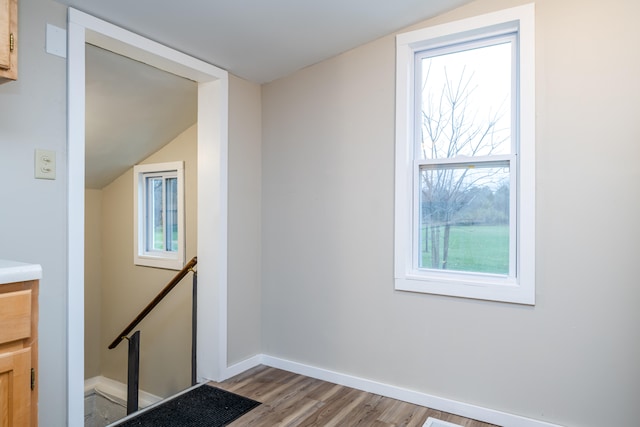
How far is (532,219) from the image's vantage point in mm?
2068

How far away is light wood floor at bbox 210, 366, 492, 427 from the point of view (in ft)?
7.14

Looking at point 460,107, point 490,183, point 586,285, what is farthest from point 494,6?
point 586,285

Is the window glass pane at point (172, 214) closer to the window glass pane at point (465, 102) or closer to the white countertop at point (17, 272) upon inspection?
the window glass pane at point (465, 102)

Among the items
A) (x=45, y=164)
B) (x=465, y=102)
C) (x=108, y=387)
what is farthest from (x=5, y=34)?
(x=108, y=387)

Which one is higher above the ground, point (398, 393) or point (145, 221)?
point (145, 221)

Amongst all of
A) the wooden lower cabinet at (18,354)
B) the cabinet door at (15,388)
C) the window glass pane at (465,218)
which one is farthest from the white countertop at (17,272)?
the window glass pane at (465,218)

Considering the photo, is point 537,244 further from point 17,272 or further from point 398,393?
point 17,272

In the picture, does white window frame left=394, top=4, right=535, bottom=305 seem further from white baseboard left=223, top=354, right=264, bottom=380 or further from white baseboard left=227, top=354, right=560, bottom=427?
white baseboard left=223, top=354, right=264, bottom=380

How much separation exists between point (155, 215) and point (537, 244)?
11.1ft

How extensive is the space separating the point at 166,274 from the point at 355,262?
201 centimetres

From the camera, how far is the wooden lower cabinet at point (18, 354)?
113cm

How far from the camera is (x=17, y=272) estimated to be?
3.78 feet

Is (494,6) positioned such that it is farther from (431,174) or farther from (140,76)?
(140,76)

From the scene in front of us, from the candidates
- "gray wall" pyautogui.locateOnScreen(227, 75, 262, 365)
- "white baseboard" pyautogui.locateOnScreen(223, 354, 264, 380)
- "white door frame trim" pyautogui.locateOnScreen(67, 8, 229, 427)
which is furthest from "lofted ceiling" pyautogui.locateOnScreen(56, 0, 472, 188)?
"white baseboard" pyautogui.locateOnScreen(223, 354, 264, 380)
